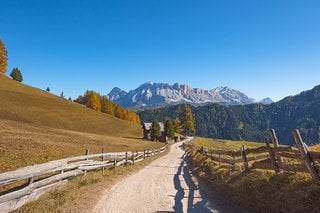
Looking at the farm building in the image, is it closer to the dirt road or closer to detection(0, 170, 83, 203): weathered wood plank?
the dirt road

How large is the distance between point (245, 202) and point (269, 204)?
1295 millimetres

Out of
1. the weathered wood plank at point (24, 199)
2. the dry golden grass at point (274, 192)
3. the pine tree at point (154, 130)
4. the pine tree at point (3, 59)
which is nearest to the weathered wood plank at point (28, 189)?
the weathered wood plank at point (24, 199)

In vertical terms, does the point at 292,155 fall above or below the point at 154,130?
below

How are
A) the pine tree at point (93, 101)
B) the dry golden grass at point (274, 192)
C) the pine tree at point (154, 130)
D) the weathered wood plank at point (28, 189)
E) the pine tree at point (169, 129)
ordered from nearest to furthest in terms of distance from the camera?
the dry golden grass at point (274, 192), the weathered wood plank at point (28, 189), the pine tree at point (154, 130), the pine tree at point (169, 129), the pine tree at point (93, 101)

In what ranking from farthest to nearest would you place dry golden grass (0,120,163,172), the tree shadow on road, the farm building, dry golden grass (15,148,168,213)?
the farm building, dry golden grass (0,120,163,172), the tree shadow on road, dry golden grass (15,148,168,213)

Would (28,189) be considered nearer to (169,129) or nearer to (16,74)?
(169,129)

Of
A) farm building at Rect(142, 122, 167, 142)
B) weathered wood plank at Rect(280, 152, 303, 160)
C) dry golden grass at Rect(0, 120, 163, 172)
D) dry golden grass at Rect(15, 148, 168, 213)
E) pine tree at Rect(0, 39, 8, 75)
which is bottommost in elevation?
dry golden grass at Rect(15, 148, 168, 213)

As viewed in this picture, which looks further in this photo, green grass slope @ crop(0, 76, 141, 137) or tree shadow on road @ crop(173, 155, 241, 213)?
green grass slope @ crop(0, 76, 141, 137)

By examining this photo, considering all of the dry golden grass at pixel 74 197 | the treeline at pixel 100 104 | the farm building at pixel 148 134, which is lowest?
the dry golden grass at pixel 74 197

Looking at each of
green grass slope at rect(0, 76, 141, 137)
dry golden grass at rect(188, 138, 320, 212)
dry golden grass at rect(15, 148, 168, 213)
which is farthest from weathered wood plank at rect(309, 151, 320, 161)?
green grass slope at rect(0, 76, 141, 137)

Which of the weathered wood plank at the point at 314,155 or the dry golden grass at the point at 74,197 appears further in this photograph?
the dry golden grass at the point at 74,197

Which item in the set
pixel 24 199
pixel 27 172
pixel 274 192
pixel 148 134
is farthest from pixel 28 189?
pixel 148 134

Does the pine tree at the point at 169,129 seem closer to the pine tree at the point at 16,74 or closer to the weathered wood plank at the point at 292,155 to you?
the pine tree at the point at 16,74

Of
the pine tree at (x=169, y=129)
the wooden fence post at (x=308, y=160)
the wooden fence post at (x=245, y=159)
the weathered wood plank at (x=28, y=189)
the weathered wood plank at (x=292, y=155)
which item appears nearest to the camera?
the weathered wood plank at (x=28, y=189)
